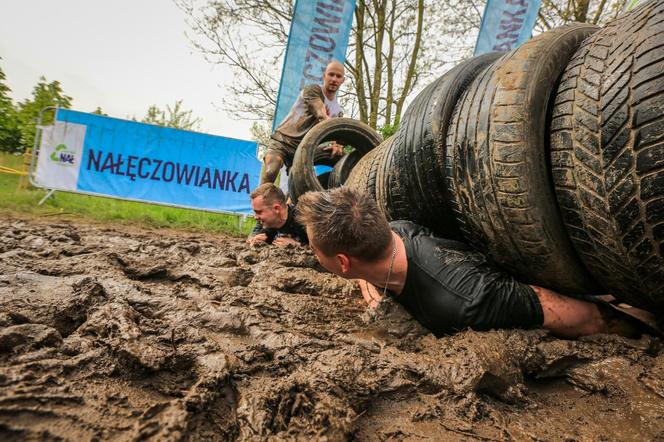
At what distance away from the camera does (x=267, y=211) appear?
12.2 feet

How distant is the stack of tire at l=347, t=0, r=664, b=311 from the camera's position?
1.23 meters

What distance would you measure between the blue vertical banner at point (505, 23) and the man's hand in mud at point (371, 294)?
850cm

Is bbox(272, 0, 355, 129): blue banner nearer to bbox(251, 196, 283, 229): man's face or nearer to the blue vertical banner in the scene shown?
the blue vertical banner

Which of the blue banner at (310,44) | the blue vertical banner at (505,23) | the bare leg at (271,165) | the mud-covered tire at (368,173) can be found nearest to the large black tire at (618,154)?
the mud-covered tire at (368,173)

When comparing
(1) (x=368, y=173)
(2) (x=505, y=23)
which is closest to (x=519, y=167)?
(1) (x=368, y=173)

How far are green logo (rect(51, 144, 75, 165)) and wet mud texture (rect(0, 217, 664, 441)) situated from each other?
612cm

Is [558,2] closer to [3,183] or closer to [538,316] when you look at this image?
[538,316]

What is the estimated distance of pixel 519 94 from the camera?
5.07 feet

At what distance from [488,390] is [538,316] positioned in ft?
1.61

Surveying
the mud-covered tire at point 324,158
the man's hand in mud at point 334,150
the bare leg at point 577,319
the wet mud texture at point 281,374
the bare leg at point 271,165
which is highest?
the man's hand in mud at point 334,150

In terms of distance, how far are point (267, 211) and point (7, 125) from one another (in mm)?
15092

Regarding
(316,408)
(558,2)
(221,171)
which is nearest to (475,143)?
(316,408)

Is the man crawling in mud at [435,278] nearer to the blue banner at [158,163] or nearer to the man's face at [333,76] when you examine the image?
the man's face at [333,76]

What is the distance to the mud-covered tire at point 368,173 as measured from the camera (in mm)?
2844
